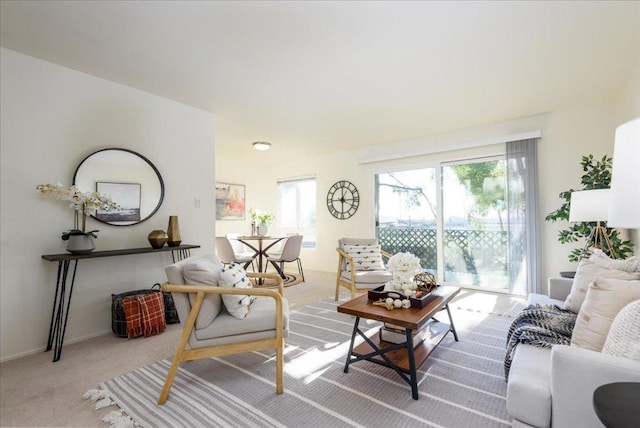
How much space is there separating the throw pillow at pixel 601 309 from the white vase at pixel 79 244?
11.2ft

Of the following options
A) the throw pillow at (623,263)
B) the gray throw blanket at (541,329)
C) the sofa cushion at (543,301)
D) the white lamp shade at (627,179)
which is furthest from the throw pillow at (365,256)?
the white lamp shade at (627,179)

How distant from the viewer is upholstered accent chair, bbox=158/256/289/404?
1.76 metres

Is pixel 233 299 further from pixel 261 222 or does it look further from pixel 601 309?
pixel 261 222

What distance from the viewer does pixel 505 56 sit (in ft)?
8.01

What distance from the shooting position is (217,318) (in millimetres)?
1908

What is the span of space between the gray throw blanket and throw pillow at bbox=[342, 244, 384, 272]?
1.86 metres

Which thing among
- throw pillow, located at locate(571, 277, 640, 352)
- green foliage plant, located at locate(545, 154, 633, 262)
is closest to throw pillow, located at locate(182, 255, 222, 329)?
throw pillow, located at locate(571, 277, 640, 352)

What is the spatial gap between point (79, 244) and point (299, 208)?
430 cm

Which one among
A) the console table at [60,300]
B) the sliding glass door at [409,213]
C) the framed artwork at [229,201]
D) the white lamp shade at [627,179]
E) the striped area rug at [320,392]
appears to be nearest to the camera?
the white lamp shade at [627,179]

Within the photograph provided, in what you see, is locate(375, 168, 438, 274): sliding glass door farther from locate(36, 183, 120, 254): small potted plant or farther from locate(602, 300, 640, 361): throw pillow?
locate(36, 183, 120, 254): small potted plant

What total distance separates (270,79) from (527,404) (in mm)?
2977

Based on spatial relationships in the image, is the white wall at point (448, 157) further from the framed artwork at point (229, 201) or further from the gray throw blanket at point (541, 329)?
the gray throw blanket at point (541, 329)

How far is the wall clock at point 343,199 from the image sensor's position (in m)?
5.49

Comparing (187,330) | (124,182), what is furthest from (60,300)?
(187,330)
